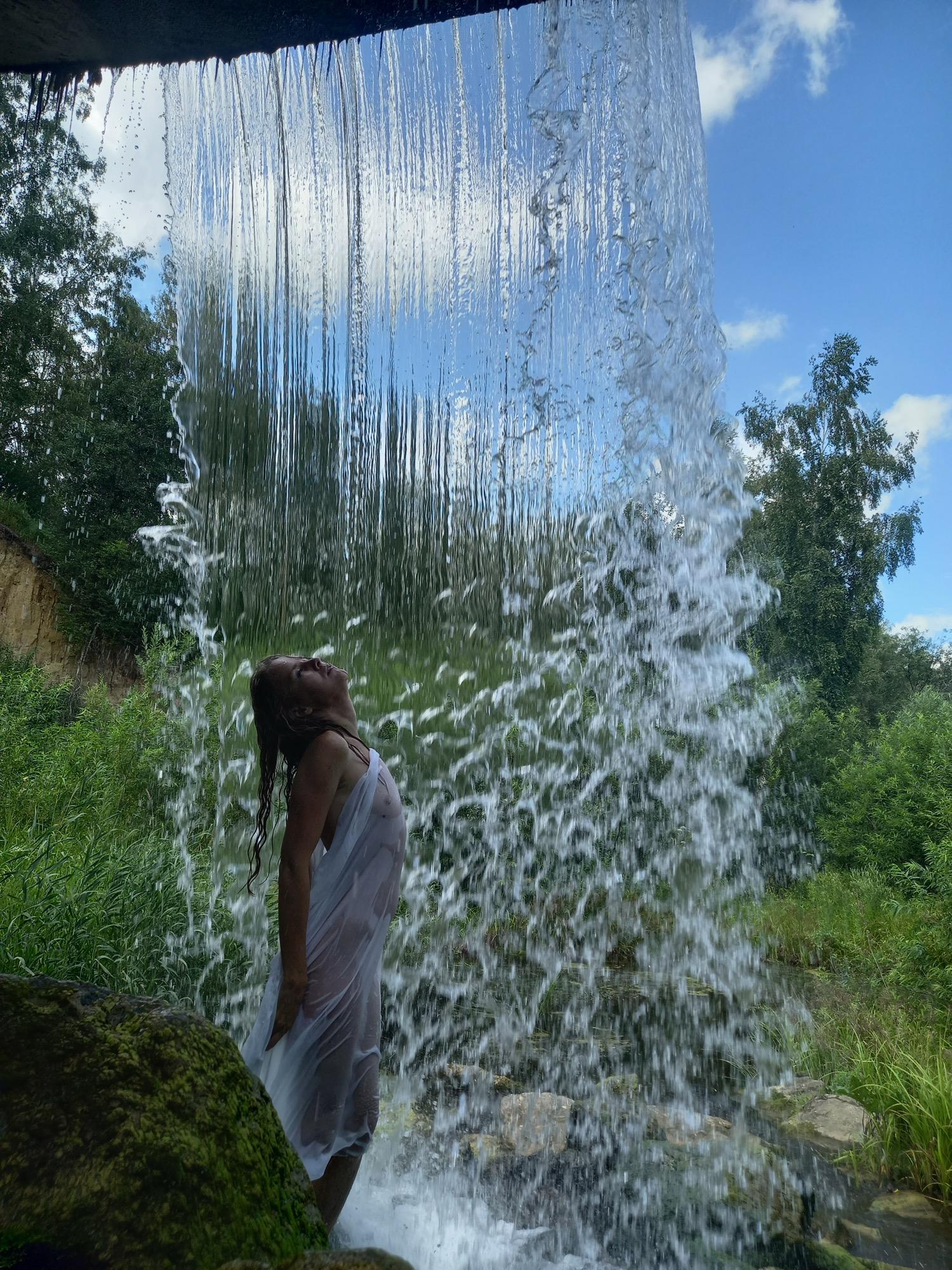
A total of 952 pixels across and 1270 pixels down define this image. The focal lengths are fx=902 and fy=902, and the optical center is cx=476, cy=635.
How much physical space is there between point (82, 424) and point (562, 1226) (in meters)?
15.7

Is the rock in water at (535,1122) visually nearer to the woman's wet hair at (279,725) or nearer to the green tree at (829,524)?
the woman's wet hair at (279,725)

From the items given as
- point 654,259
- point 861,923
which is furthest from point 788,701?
point 654,259

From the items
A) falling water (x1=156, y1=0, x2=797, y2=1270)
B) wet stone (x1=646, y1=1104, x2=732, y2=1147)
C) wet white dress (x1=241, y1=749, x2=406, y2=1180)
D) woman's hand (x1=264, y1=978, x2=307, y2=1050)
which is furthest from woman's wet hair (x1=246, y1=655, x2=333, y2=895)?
wet stone (x1=646, y1=1104, x2=732, y2=1147)

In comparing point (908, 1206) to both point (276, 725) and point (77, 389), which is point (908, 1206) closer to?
point (276, 725)

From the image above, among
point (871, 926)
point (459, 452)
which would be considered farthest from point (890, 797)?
point (459, 452)

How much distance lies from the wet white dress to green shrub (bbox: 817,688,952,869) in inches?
340

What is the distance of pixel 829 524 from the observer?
22.9 m

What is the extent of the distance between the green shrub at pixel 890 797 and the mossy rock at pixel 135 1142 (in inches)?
373

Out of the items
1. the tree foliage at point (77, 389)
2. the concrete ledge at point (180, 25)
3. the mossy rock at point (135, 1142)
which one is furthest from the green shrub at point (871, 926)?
the tree foliage at point (77, 389)

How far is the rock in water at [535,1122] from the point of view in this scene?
12.5 feet

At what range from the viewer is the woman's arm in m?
2.17

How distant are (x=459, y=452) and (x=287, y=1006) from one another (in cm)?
410

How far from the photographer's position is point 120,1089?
1314mm

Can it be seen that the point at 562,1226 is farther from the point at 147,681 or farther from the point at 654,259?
the point at 147,681
